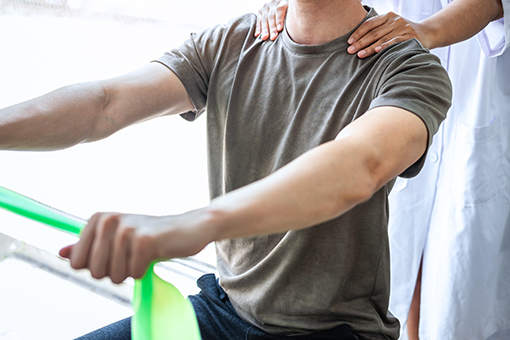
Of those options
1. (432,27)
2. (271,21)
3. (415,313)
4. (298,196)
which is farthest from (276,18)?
(415,313)

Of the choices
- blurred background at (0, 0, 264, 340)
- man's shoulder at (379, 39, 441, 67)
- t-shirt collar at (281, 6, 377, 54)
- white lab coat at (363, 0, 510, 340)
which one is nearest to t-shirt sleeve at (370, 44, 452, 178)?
man's shoulder at (379, 39, 441, 67)

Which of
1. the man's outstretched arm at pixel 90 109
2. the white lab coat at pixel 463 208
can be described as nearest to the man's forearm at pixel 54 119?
the man's outstretched arm at pixel 90 109

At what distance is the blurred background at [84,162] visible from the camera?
139 cm

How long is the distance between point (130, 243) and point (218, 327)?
0.51 meters

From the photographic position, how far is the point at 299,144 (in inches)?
36.7

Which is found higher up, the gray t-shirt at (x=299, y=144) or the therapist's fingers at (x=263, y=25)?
the therapist's fingers at (x=263, y=25)

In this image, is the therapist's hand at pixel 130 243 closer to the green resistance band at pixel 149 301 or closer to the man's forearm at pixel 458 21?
the green resistance band at pixel 149 301

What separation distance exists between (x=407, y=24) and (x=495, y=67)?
49 cm

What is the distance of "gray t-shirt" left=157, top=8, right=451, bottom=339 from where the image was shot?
877mm

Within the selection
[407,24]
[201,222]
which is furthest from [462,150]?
[201,222]

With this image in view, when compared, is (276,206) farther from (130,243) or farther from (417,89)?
(417,89)

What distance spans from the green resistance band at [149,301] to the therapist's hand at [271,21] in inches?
21.7

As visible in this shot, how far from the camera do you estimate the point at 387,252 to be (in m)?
0.91

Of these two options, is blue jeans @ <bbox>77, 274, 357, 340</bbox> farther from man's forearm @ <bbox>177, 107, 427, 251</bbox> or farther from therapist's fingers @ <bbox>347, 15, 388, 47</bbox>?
therapist's fingers @ <bbox>347, 15, 388, 47</bbox>
